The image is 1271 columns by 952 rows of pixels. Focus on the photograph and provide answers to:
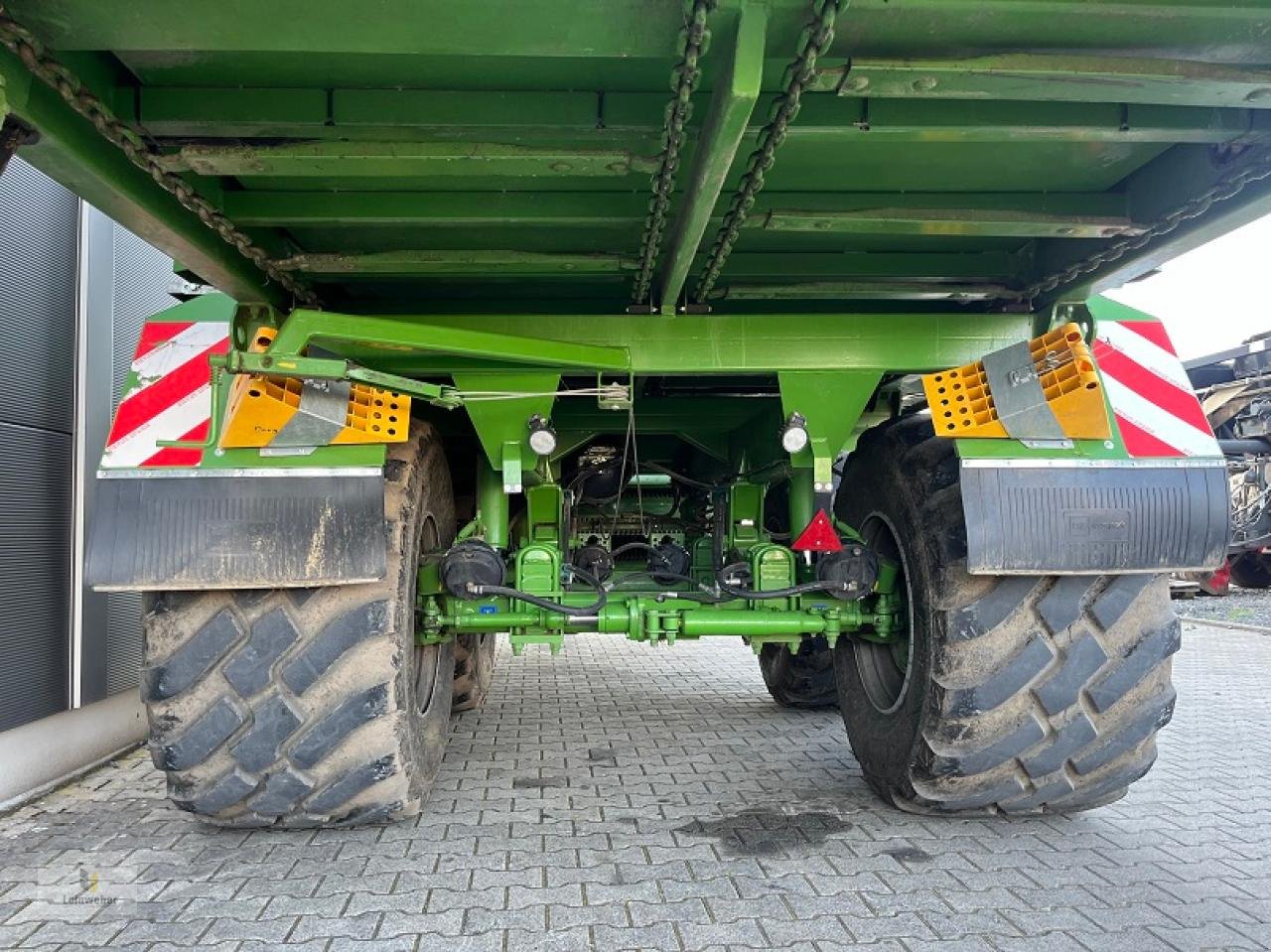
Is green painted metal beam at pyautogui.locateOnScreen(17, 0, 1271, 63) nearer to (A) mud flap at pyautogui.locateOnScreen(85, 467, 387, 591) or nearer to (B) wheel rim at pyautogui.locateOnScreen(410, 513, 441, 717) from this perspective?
(A) mud flap at pyautogui.locateOnScreen(85, 467, 387, 591)

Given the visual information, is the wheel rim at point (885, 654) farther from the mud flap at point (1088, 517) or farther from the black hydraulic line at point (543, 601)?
the black hydraulic line at point (543, 601)

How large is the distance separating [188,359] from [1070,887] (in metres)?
3.21

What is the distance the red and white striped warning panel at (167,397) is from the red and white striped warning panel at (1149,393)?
2874mm

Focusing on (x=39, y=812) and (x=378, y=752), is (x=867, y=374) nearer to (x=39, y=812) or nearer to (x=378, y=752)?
(x=378, y=752)

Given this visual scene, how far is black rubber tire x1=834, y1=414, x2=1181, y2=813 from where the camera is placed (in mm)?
2705

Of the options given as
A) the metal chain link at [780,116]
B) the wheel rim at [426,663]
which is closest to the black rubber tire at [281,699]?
the wheel rim at [426,663]

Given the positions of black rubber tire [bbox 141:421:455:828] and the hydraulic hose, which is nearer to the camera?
black rubber tire [bbox 141:421:455:828]

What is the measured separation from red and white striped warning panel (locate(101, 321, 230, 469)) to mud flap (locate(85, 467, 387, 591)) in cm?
6

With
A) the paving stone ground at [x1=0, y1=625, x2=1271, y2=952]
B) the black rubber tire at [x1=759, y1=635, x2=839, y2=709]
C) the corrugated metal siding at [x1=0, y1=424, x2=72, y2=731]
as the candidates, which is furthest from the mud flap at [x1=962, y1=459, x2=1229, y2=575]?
the corrugated metal siding at [x1=0, y1=424, x2=72, y2=731]

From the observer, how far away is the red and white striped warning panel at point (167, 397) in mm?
2521

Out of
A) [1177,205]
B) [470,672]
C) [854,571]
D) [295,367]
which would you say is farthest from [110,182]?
[470,672]

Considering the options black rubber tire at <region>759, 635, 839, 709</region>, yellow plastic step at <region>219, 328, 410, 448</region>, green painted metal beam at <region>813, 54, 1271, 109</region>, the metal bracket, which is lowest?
black rubber tire at <region>759, 635, 839, 709</region>

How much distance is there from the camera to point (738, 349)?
2877 millimetres

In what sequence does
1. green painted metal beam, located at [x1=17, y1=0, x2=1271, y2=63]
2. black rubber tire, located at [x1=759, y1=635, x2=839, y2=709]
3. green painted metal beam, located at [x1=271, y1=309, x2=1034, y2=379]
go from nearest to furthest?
green painted metal beam, located at [x1=17, y1=0, x2=1271, y2=63]
green painted metal beam, located at [x1=271, y1=309, x2=1034, y2=379]
black rubber tire, located at [x1=759, y1=635, x2=839, y2=709]
